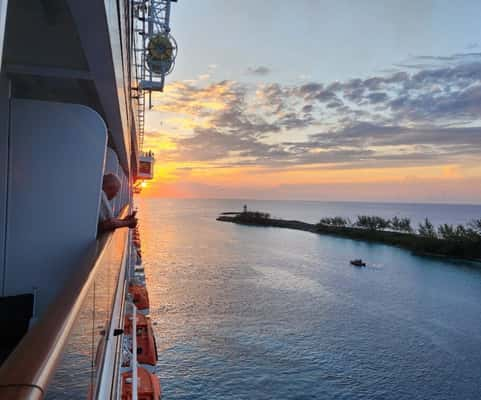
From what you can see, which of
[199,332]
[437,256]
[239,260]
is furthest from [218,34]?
[437,256]

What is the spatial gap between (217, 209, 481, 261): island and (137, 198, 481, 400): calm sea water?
764 centimetres

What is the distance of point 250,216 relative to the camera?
249 ft

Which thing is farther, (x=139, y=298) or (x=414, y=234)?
(x=414, y=234)

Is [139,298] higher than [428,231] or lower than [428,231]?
lower

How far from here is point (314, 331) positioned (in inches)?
590

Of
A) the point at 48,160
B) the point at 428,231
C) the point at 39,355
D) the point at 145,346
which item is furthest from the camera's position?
the point at 428,231

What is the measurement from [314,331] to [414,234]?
1396 inches

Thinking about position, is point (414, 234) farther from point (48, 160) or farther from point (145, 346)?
point (48, 160)

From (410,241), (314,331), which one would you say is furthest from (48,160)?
(410,241)

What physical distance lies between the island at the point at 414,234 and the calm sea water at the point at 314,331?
7639 mm

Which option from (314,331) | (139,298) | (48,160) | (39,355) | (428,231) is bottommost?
(314,331)

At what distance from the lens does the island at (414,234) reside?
35472 mm

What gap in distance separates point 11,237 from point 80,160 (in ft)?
2.77

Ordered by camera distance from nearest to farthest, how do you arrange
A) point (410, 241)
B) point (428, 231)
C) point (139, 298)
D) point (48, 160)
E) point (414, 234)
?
1. point (48, 160)
2. point (139, 298)
3. point (410, 241)
4. point (428, 231)
5. point (414, 234)
